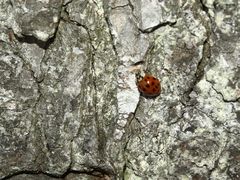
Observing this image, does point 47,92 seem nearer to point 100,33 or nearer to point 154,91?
point 100,33

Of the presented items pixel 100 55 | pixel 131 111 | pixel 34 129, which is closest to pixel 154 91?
pixel 131 111

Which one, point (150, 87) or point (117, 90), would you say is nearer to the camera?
point (150, 87)

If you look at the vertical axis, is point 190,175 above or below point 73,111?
below

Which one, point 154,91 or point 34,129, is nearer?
point 154,91
